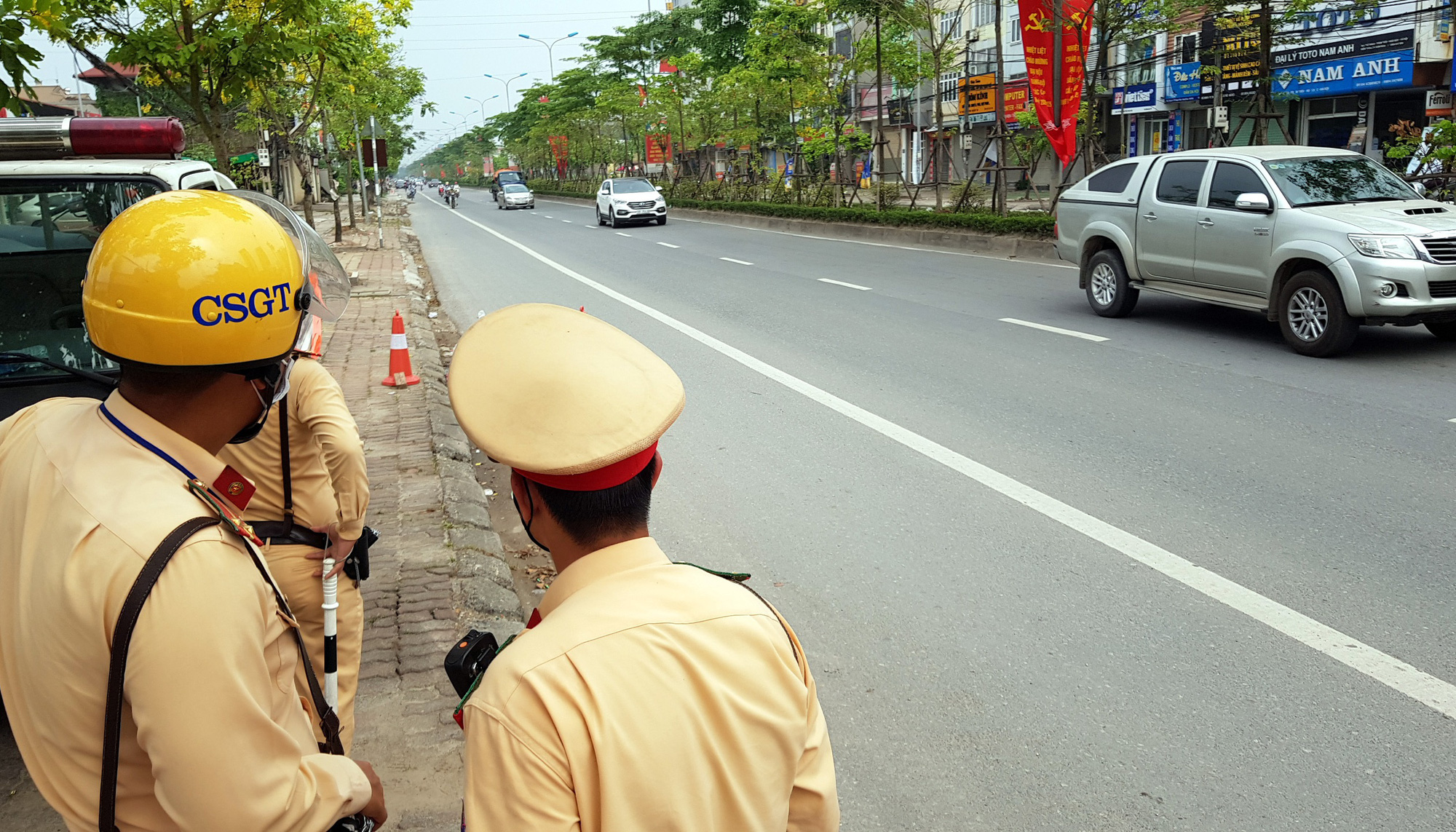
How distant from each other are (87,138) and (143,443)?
3.56 m

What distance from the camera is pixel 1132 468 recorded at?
632 centimetres

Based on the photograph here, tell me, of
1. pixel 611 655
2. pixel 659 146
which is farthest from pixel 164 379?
pixel 659 146

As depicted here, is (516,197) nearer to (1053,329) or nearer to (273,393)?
(1053,329)

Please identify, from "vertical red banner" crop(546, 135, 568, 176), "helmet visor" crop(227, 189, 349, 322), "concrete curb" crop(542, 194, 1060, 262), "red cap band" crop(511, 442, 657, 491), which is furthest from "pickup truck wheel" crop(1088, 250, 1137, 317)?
"vertical red banner" crop(546, 135, 568, 176)

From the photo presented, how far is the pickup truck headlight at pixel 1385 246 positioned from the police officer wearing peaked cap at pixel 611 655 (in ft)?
29.8

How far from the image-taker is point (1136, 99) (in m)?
35.3

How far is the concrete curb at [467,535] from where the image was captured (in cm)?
473

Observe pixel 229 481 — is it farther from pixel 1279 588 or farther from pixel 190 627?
pixel 1279 588

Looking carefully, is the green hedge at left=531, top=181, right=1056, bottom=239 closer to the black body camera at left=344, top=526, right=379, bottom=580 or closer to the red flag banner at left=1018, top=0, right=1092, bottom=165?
the red flag banner at left=1018, top=0, right=1092, bottom=165

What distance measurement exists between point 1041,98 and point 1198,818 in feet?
61.3

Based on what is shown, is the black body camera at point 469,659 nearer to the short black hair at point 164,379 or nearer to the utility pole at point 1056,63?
the short black hair at point 164,379

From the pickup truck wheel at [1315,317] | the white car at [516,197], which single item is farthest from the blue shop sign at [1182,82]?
the white car at [516,197]

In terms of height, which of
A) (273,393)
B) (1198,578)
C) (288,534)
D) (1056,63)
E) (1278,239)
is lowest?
(1198,578)

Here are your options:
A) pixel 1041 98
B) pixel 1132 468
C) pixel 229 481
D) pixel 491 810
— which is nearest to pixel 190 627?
pixel 229 481
